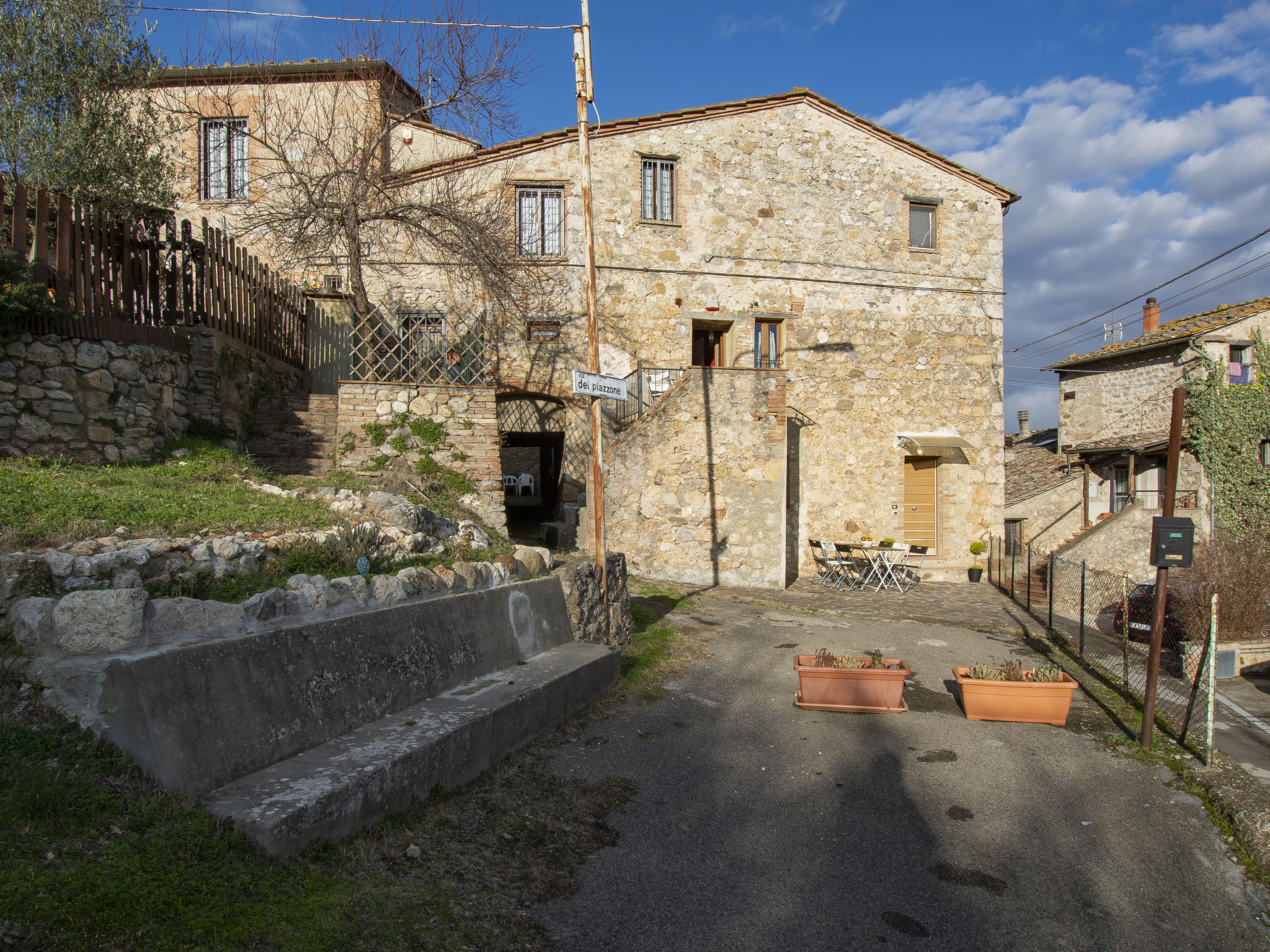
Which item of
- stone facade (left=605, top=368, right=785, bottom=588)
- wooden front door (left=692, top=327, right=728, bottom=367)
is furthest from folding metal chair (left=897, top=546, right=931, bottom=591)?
wooden front door (left=692, top=327, right=728, bottom=367)

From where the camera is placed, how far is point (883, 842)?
414 centimetres

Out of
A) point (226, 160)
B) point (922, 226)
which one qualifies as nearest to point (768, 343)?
point (922, 226)

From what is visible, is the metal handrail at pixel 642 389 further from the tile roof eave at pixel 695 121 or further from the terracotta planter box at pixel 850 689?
the terracotta planter box at pixel 850 689

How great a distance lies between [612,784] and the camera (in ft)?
15.1

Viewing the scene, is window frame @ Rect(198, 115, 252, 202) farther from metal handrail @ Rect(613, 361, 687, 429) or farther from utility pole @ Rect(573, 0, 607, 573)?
utility pole @ Rect(573, 0, 607, 573)

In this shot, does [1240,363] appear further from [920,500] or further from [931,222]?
[920,500]

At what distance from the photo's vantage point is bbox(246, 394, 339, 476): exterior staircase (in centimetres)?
943

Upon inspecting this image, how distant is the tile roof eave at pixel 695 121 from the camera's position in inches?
572

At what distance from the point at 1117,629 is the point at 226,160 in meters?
19.4

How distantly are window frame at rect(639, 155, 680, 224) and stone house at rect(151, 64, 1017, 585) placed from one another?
0.04 meters

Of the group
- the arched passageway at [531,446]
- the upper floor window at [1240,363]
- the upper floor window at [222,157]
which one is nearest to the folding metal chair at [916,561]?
the arched passageway at [531,446]

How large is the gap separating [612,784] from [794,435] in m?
12.3

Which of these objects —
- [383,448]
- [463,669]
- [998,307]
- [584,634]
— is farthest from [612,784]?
[998,307]

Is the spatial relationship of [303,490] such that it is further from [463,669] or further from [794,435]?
[794,435]
